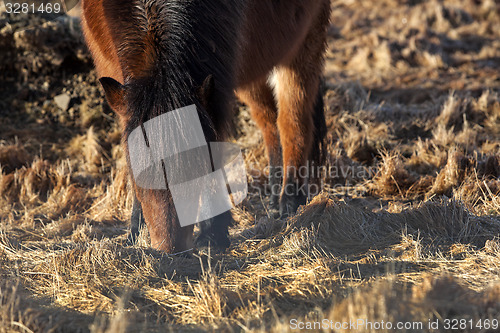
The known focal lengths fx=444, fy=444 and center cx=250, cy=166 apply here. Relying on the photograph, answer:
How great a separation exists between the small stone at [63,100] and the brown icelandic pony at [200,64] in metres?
2.70

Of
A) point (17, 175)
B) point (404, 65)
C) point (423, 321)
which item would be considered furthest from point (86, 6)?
point (404, 65)

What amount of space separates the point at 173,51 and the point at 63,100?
404 centimetres

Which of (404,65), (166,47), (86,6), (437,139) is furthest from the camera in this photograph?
(404,65)

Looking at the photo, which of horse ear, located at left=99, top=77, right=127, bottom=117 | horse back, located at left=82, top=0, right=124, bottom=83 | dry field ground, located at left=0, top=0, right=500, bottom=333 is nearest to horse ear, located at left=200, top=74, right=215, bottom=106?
horse ear, located at left=99, top=77, right=127, bottom=117

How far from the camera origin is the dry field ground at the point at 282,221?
2240mm

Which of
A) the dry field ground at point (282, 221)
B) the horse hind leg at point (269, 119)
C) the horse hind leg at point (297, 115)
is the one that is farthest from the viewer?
the horse hind leg at point (269, 119)

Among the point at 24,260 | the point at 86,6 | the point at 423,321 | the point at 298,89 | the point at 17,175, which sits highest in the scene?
the point at 86,6

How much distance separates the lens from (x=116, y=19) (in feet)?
9.61

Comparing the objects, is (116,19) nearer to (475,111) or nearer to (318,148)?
(318,148)

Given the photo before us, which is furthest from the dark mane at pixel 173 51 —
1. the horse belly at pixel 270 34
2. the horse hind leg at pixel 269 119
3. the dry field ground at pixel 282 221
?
the horse hind leg at pixel 269 119

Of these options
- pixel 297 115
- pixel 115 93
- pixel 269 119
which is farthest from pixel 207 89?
pixel 269 119

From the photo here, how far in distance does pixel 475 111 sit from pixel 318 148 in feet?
9.04

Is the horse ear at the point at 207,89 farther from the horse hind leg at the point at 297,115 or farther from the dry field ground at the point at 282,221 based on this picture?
the horse hind leg at the point at 297,115

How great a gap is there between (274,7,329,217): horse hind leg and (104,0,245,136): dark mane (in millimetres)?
1424
